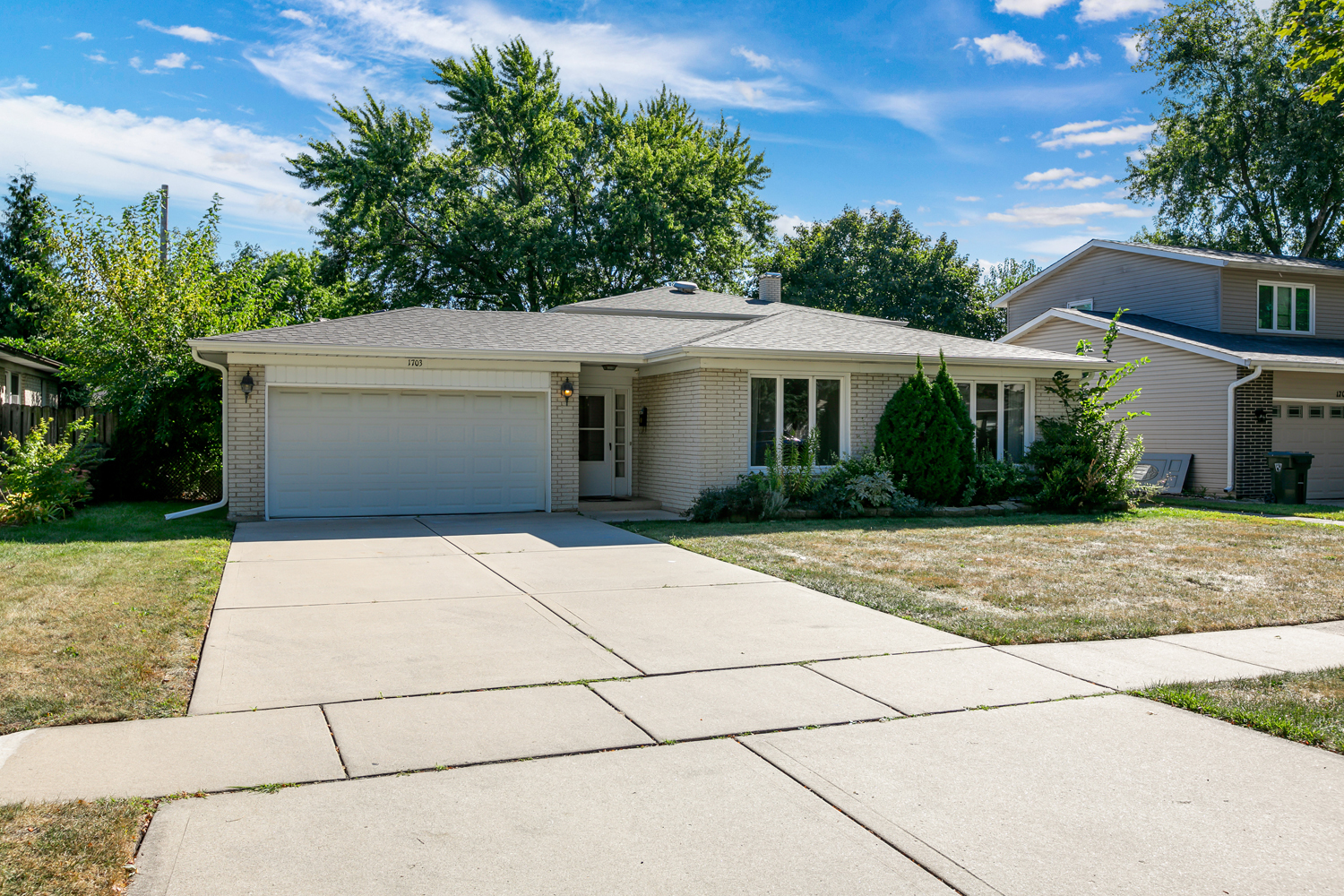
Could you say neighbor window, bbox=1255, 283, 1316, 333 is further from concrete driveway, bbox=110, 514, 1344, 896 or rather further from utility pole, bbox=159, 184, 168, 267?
utility pole, bbox=159, 184, 168, 267

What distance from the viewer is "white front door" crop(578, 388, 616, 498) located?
16.9 m

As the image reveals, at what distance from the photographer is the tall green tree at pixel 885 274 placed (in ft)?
120

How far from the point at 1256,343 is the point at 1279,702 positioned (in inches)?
709

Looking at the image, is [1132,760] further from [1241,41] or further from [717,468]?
[1241,41]

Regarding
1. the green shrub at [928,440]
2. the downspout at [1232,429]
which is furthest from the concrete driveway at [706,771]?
the downspout at [1232,429]

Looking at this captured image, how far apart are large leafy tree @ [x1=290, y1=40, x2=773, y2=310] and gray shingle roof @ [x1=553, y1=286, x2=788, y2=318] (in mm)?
8258

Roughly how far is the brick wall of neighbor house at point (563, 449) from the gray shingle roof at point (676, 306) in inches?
202

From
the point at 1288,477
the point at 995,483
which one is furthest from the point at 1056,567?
the point at 1288,477

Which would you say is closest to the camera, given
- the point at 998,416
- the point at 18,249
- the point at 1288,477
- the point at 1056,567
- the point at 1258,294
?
the point at 1056,567

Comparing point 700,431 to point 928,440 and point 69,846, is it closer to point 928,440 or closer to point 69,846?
point 928,440

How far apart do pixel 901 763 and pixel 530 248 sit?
27750 mm

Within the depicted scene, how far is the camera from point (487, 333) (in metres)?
15.5

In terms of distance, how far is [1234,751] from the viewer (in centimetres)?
425

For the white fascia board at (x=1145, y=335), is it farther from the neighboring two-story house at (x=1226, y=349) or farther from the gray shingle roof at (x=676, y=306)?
the gray shingle roof at (x=676, y=306)
